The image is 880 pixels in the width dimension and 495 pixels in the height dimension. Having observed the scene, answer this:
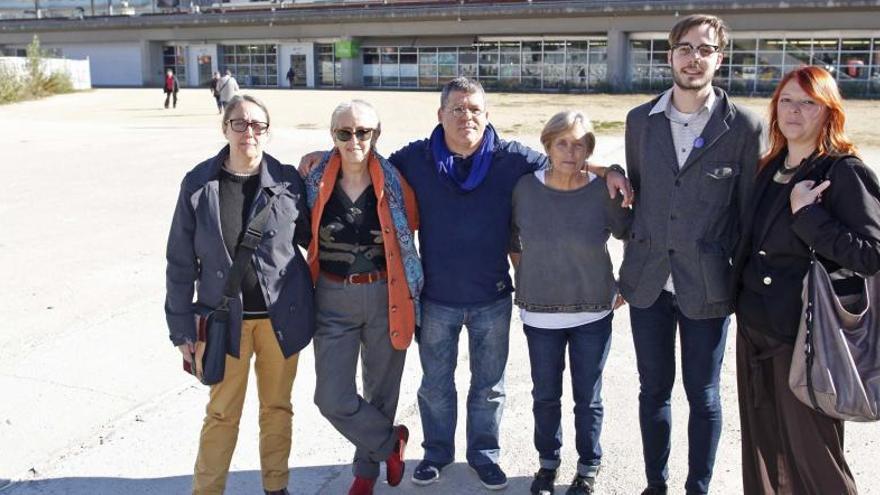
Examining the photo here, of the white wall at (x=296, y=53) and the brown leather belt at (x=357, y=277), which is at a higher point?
the white wall at (x=296, y=53)

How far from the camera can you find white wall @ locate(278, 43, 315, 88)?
52.5 meters

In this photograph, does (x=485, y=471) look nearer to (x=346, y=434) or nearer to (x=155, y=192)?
(x=346, y=434)

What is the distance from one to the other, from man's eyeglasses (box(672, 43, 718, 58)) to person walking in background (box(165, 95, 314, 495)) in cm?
173

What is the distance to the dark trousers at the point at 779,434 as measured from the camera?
2994 mm

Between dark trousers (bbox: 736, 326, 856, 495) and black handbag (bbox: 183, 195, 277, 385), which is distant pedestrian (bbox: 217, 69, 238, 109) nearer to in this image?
black handbag (bbox: 183, 195, 277, 385)

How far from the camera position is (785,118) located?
118 inches

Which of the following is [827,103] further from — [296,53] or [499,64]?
[296,53]

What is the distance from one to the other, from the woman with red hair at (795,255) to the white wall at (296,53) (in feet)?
168

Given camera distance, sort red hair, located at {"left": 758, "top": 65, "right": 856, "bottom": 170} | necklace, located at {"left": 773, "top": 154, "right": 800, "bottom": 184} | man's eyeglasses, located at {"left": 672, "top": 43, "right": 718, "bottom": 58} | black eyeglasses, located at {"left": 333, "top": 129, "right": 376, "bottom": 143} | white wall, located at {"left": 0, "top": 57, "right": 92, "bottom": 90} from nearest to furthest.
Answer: red hair, located at {"left": 758, "top": 65, "right": 856, "bottom": 170}
necklace, located at {"left": 773, "top": 154, "right": 800, "bottom": 184}
man's eyeglasses, located at {"left": 672, "top": 43, "right": 718, "bottom": 58}
black eyeglasses, located at {"left": 333, "top": 129, "right": 376, "bottom": 143}
white wall, located at {"left": 0, "top": 57, "right": 92, "bottom": 90}

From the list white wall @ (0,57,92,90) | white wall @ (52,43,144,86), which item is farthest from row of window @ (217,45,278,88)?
white wall @ (0,57,92,90)

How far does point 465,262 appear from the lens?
12.0 ft

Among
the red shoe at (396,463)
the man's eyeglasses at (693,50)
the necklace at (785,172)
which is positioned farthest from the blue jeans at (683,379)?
the red shoe at (396,463)

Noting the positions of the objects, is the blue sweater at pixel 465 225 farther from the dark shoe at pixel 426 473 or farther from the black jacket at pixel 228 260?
the dark shoe at pixel 426 473

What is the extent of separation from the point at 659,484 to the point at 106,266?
592 centimetres
